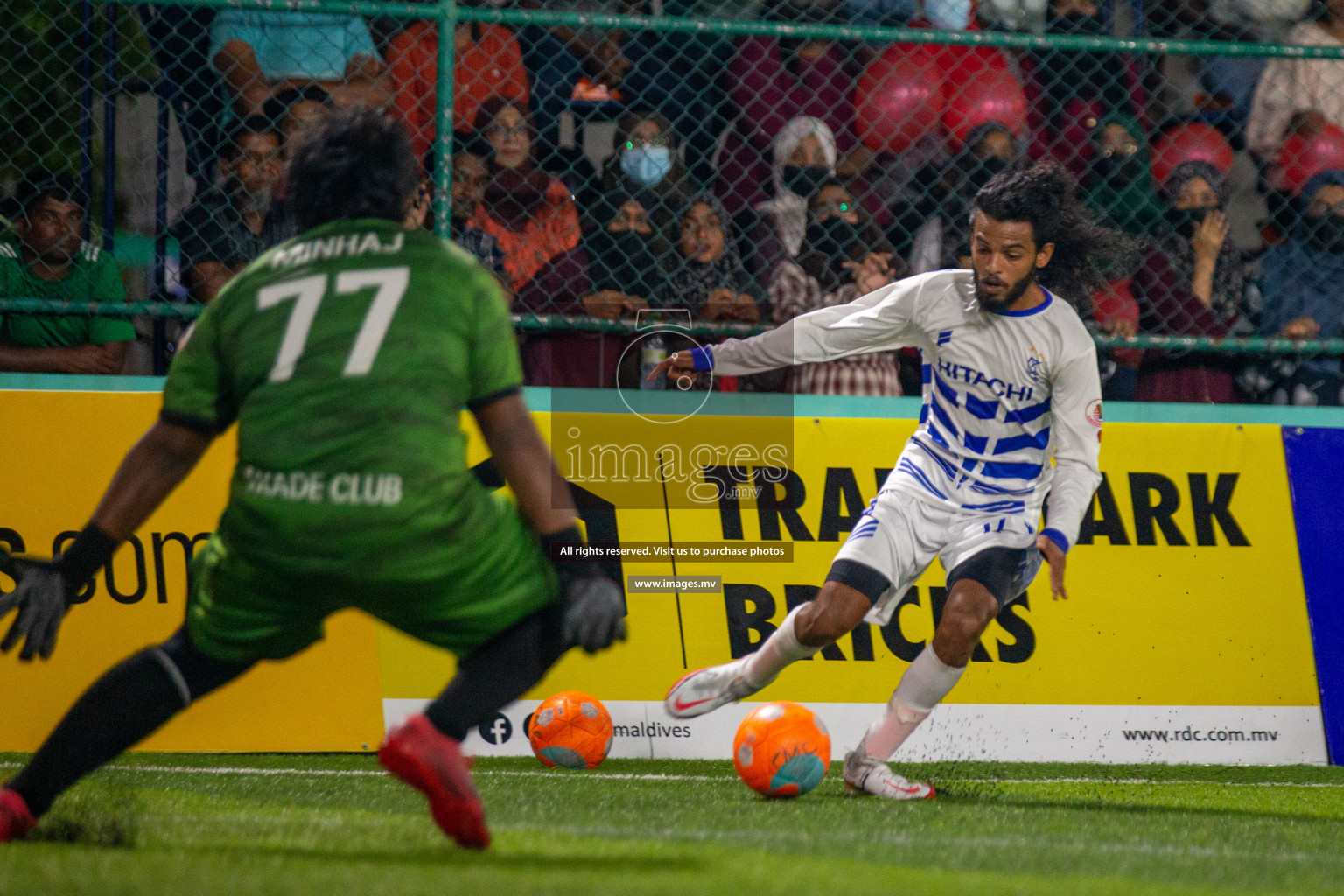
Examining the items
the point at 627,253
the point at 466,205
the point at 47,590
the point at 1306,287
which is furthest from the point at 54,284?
the point at 1306,287

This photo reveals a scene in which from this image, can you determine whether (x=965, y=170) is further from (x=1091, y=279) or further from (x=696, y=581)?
(x=696, y=581)

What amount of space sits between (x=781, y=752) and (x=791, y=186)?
3.26 meters

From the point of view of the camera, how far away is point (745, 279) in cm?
656

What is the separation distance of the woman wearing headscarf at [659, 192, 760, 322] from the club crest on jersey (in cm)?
162

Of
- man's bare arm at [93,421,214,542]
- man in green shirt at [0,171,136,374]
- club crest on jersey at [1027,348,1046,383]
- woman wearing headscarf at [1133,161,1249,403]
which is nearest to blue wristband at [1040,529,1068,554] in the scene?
club crest on jersey at [1027,348,1046,383]

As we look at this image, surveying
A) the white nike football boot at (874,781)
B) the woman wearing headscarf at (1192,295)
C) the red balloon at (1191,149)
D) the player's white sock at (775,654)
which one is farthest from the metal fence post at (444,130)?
the red balloon at (1191,149)

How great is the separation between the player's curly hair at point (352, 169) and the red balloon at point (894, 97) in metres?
4.29

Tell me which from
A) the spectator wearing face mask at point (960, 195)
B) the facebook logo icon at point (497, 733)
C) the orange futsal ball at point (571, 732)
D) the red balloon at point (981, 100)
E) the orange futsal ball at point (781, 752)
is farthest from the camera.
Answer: the red balloon at point (981, 100)

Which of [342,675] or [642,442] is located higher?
[642,442]

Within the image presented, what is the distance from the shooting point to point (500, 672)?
10.2 ft

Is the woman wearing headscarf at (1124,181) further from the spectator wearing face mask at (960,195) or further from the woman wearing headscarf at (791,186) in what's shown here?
the woman wearing headscarf at (791,186)

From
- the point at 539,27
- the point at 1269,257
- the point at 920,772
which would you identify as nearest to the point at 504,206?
the point at 539,27

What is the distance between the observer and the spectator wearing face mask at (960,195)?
23.1 feet

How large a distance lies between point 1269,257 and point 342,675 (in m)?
4.98
